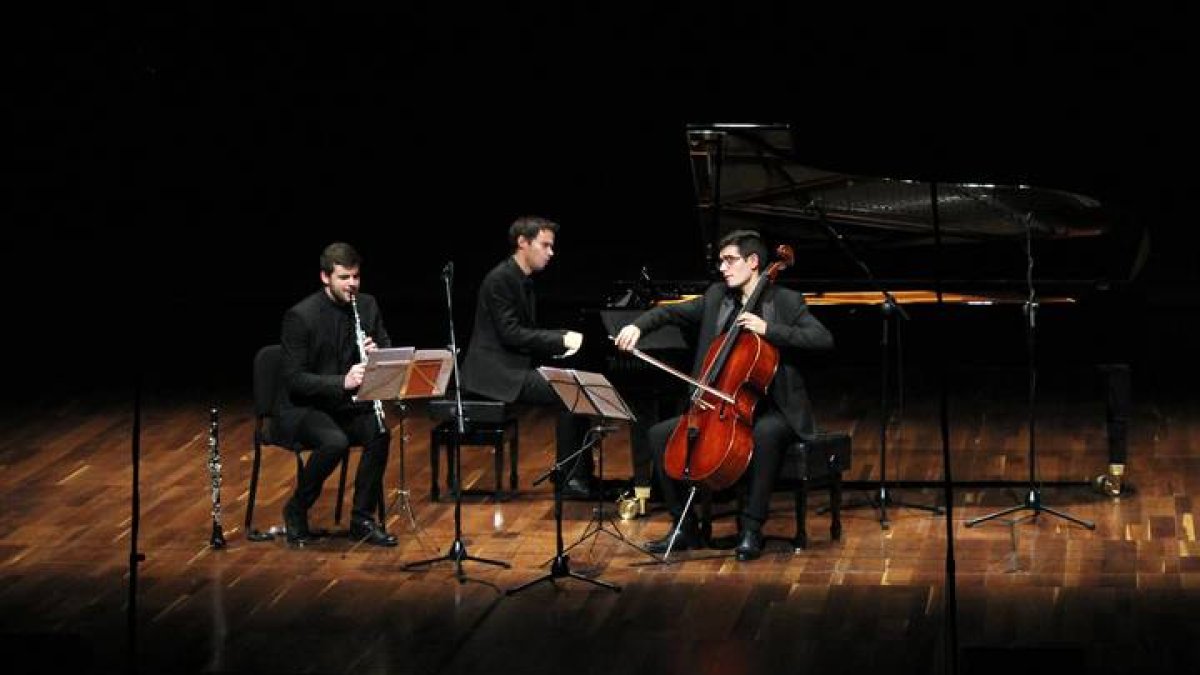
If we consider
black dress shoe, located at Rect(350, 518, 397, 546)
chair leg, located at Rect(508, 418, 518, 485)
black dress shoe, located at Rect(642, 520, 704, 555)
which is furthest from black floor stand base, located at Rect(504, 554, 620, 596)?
chair leg, located at Rect(508, 418, 518, 485)

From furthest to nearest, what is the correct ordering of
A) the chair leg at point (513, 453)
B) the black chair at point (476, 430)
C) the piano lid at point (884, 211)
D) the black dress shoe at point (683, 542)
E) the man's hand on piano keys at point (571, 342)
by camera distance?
the piano lid at point (884, 211) → the chair leg at point (513, 453) → the black chair at point (476, 430) → the man's hand on piano keys at point (571, 342) → the black dress shoe at point (683, 542)

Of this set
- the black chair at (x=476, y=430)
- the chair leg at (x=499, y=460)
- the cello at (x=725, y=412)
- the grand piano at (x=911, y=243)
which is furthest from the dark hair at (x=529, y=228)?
the cello at (x=725, y=412)

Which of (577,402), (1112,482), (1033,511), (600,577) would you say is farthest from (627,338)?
(1112,482)

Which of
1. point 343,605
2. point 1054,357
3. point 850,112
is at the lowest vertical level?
point 343,605

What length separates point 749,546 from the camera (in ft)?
23.3

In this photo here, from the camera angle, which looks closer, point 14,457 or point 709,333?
point 709,333

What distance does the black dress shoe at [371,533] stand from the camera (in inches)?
289

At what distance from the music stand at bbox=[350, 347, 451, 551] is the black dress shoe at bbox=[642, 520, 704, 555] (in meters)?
0.94

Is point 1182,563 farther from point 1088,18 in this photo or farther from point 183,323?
point 183,323

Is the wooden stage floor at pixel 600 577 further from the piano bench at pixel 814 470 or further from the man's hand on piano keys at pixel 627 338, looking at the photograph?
the man's hand on piano keys at pixel 627 338

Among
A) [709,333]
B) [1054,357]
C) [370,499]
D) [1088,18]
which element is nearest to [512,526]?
[370,499]

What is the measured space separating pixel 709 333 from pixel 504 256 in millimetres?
5328

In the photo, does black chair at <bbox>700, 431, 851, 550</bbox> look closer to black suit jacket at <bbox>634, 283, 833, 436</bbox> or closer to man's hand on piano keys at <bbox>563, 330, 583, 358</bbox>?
black suit jacket at <bbox>634, 283, 833, 436</bbox>

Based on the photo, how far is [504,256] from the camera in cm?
1254
